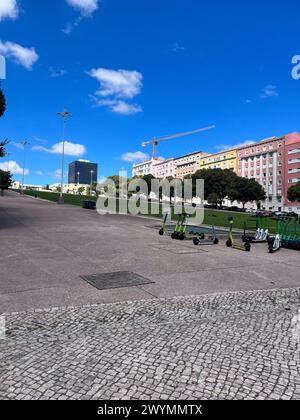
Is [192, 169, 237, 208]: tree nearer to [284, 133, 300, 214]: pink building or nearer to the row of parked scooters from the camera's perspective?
[284, 133, 300, 214]: pink building

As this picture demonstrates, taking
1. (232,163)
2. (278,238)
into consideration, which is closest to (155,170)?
(232,163)

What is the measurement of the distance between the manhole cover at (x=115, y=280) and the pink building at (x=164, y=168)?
14340 cm

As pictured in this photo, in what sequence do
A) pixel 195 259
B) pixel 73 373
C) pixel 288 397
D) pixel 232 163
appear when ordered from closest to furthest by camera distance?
1. pixel 288 397
2. pixel 73 373
3. pixel 195 259
4. pixel 232 163

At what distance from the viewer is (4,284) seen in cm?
620

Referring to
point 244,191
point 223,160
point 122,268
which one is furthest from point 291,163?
point 122,268

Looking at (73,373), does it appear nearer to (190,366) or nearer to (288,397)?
(190,366)

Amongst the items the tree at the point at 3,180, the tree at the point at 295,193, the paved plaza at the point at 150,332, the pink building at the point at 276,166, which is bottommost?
the paved plaza at the point at 150,332

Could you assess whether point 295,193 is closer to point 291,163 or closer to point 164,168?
point 291,163

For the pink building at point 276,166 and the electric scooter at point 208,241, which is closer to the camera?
the electric scooter at point 208,241

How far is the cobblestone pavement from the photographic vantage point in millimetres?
2902

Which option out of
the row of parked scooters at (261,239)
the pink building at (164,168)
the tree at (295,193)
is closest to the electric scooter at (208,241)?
the row of parked scooters at (261,239)

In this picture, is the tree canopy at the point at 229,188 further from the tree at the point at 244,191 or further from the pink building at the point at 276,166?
the pink building at the point at 276,166

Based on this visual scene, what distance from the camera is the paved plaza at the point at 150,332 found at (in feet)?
9.73
